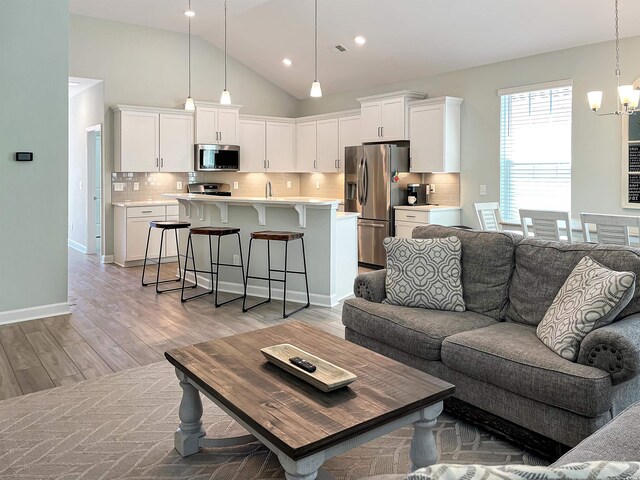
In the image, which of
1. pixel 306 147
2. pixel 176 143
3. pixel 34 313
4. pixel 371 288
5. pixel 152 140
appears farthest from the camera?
pixel 306 147

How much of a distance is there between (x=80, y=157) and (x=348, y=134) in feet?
14.9

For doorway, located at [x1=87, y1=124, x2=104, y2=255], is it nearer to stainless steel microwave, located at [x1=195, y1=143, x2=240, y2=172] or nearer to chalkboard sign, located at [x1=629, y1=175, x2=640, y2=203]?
stainless steel microwave, located at [x1=195, y1=143, x2=240, y2=172]

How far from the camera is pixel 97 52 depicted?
25.3ft

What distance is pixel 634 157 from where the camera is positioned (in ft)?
18.1

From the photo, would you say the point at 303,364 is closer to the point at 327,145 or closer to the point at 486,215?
the point at 486,215

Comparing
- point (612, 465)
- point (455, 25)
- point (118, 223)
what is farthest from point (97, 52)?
point (612, 465)

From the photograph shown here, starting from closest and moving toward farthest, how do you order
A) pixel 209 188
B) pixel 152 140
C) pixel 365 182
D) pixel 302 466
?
pixel 302 466, pixel 365 182, pixel 152 140, pixel 209 188

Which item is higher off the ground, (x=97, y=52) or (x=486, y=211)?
(x=97, y=52)

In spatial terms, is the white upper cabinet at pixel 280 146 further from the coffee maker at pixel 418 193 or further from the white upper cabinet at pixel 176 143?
the coffee maker at pixel 418 193

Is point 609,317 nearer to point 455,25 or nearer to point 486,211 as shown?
point 486,211

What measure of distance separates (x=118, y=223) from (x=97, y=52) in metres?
2.47

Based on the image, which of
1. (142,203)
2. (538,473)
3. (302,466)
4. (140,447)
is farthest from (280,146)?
(538,473)

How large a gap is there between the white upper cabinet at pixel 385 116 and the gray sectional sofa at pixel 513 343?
4102 mm

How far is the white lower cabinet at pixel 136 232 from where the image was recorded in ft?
25.3
